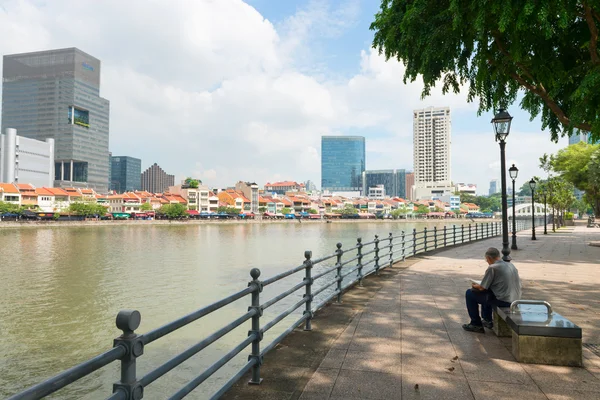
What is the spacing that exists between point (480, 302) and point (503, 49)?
16.7 feet

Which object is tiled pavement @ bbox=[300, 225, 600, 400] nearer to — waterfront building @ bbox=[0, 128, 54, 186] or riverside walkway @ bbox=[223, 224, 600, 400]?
riverside walkway @ bbox=[223, 224, 600, 400]

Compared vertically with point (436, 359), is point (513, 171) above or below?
above

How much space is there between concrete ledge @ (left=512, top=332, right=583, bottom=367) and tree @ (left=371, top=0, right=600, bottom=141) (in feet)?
13.3

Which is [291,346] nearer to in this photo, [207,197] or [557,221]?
[557,221]

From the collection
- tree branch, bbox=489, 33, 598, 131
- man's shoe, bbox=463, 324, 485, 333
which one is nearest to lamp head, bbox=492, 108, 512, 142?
tree branch, bbox=489, 33, 598, 131

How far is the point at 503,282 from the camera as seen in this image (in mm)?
5812

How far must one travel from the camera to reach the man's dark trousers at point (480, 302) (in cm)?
607

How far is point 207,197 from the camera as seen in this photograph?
137 meters

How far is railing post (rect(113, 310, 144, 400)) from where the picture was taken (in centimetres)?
236

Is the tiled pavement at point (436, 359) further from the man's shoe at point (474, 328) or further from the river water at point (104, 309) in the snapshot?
the river water at point (104, 309)

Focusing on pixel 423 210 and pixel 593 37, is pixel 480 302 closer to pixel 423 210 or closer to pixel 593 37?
pixel 593 37

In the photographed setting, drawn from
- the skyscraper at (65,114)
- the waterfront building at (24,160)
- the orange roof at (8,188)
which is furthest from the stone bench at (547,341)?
the skyscraper at (65,114)

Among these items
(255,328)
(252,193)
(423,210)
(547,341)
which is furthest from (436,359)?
(423,210)

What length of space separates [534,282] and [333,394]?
8.98 m
